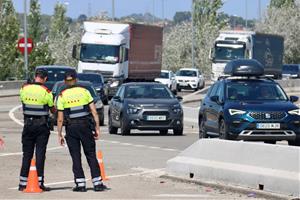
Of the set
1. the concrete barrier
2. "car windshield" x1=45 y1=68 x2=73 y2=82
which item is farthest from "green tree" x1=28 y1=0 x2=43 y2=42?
the concrete barrier

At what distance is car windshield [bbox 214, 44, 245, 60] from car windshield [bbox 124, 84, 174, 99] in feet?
116

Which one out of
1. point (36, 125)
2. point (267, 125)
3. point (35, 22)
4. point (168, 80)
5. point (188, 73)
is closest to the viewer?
point (36, 125)

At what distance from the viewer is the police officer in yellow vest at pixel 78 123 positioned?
1552cm

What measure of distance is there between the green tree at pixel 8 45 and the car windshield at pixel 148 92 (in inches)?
1597

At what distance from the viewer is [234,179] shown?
16.2m

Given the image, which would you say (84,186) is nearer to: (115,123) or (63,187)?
(63,187)

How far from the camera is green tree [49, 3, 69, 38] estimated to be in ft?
383

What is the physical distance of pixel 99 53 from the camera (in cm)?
5509

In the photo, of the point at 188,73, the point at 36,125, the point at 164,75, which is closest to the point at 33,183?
the point at 36,125

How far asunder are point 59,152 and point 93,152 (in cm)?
858

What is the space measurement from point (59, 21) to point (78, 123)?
10464 centimetres

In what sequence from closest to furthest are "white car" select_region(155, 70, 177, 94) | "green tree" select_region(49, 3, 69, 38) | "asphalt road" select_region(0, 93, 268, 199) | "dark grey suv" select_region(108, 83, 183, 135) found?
"asphalt road" select_region(0, 93, 268, 199) → "dark grey suv" select_region(108, 83, 183, 135) → "white car" select_region(155, 70, 177, 94) → "green tree" select_region(49, 3, 69, 38)

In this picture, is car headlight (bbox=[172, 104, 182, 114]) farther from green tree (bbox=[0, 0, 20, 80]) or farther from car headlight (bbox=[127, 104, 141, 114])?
green tree (bbox=[0, 0, 20, 80])

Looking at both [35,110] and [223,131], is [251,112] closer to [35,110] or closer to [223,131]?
[223,131]
